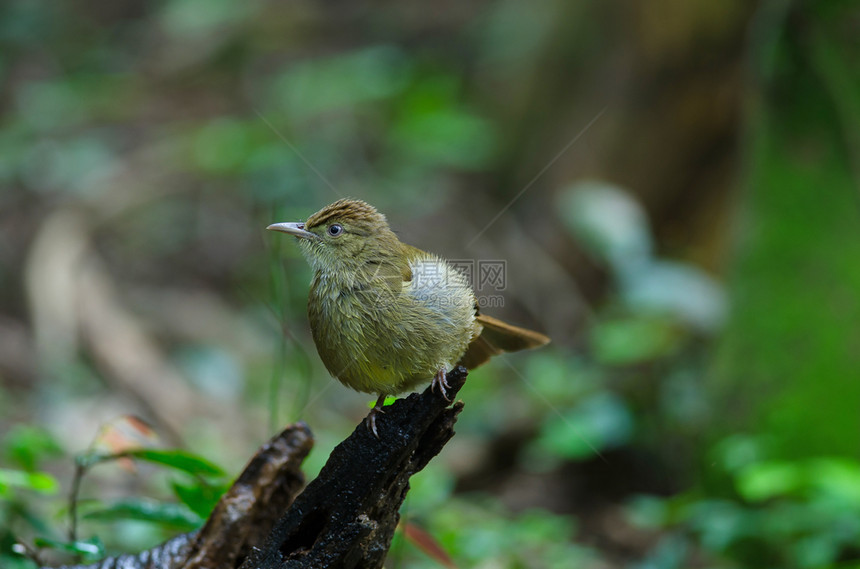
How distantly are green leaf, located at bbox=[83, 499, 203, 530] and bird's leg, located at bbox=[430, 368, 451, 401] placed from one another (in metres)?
0.91

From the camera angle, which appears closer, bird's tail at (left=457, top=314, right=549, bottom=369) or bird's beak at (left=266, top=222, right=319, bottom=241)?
bird's beak at (left=266, top=222, right=319, bottom=241)

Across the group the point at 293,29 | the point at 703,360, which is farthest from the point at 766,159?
the point at 293,29

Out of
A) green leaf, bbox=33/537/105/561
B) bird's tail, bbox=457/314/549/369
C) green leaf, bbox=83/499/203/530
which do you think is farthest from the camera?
bird's tail, bbox=457/314/549/369

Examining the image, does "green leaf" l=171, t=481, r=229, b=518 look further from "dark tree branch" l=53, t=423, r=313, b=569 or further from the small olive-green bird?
the small olive-green bird

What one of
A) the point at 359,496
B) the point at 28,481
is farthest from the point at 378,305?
the point at 28,481

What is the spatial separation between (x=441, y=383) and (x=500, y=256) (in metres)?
4.79

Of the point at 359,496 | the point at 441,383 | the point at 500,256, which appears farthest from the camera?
the point at 500,256

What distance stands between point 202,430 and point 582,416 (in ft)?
7.50

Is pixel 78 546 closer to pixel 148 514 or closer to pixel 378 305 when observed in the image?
pixel 148 514

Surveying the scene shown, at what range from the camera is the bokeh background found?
3846 millimetres

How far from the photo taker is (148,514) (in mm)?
2484

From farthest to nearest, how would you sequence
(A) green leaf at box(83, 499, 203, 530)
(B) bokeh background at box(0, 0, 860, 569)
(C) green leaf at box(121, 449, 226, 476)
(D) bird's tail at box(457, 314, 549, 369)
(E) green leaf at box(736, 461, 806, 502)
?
(B) bokeh background at box(0, 0, 860, 569) → (E) green leaf at box(736, 461, 806, 502) → (D) bird's tail at box(457, 314, 549, 369) → (A) green leaf at box(83, 499, 203, 530) → (C) green leaf at box(121, 449, 226, 476)

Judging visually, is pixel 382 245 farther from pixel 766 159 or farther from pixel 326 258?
pixel 766 159

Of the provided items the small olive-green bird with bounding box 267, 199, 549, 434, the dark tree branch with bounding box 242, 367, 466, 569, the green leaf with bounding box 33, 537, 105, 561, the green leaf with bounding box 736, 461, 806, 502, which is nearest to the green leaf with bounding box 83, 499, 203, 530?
the green leaf with bounding box 33, 537, 105, 561
